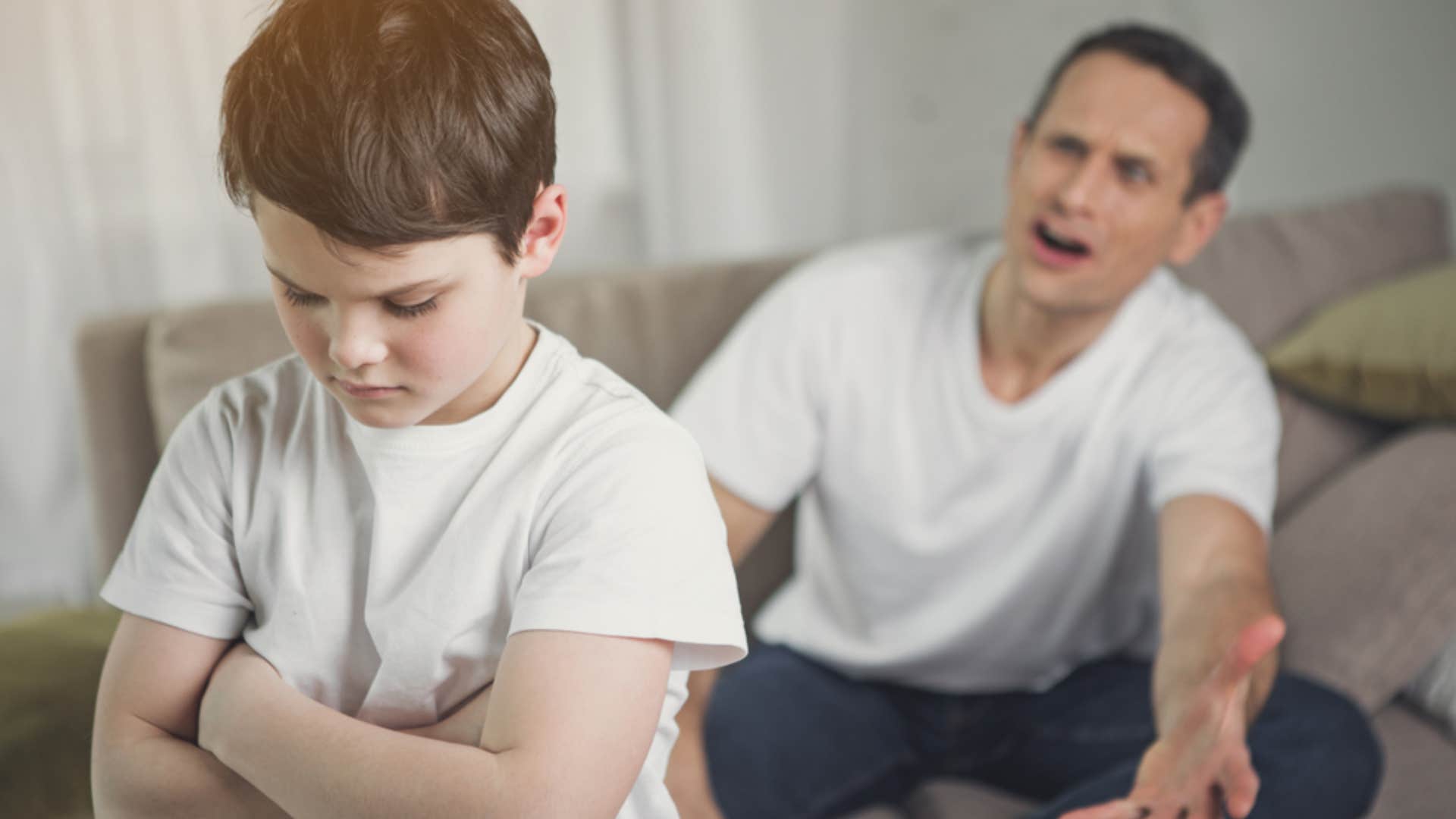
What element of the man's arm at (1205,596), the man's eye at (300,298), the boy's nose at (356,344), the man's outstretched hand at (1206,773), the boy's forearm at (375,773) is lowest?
the man's arm at (1205,596)

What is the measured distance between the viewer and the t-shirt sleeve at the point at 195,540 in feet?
1.71

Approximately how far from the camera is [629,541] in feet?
1.69

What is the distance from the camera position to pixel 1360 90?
2.05 m

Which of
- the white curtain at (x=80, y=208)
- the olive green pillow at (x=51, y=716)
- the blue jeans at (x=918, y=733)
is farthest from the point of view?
the blue jeans at (x=918, y=733)

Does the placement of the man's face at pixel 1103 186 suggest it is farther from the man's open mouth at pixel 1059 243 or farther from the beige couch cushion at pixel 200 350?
the beige couch cushion at pixel 200 350

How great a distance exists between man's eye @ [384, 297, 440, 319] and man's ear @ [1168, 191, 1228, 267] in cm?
93

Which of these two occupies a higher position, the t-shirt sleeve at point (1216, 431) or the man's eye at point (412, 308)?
the man's eye at point (412, 308)

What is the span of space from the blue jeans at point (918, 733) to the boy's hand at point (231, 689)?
0.63 meters

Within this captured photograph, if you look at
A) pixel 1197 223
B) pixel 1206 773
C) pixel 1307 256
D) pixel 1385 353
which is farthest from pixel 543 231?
pixel 1307 256

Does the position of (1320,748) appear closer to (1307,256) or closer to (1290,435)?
(1290,435)

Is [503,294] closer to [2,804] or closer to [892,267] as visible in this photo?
[2,804]

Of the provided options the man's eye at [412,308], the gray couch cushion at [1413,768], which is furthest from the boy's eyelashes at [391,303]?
the gray couch cushion at [1413,768]

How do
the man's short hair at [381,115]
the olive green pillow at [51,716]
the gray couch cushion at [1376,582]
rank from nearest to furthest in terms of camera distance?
the man's short hair at [381,115] → the olive green pillow at [51,716] → the gray couch cushion at [1376,582]

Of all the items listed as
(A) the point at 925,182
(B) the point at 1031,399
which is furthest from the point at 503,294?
(A) the point at 925,182
